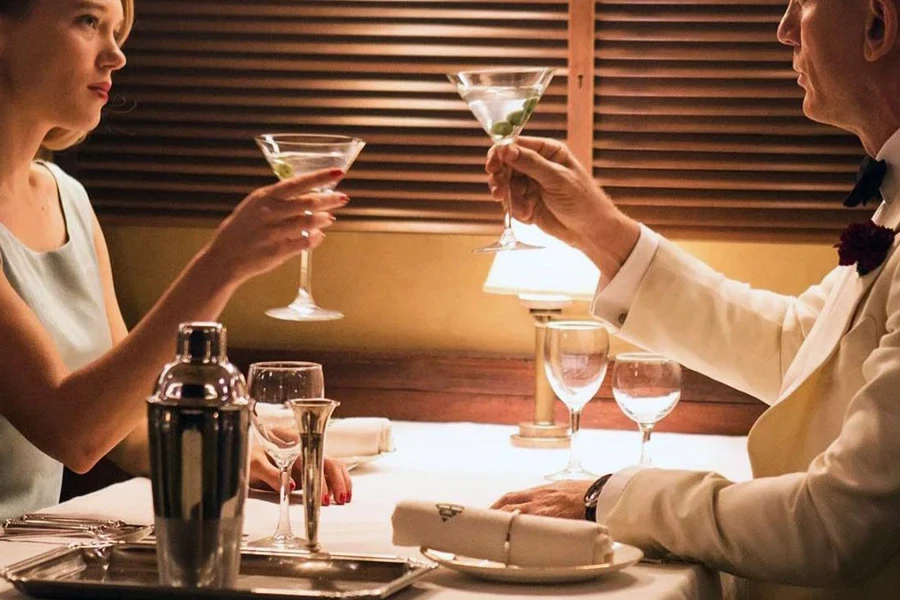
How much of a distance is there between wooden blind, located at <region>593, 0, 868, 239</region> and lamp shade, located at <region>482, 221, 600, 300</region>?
1.41 ft

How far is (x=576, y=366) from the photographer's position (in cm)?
254

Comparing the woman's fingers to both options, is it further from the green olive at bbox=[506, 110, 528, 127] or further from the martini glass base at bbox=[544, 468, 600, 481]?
the green olive at bbox=[506, 110, 528, 127]

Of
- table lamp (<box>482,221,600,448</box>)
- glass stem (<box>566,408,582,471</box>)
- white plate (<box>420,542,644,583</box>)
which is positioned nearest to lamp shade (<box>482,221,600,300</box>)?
table lamp (<box>482,221,600,448</box>)

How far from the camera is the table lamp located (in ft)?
10.6

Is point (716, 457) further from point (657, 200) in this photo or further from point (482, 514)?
point (482, 514)

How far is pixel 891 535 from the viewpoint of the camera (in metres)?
1.69

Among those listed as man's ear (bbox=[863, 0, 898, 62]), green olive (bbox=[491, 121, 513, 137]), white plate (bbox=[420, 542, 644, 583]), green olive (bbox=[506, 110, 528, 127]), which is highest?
man's ear (bbox=[863, 0, 898, 62])

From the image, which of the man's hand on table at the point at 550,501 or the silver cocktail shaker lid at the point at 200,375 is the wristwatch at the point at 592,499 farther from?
the silver cocktail shaker lid at the point at 200,375

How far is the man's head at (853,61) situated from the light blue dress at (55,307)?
144 centimetres

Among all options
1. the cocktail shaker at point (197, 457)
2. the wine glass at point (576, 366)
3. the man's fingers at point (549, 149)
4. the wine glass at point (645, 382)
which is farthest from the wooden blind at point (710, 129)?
the cocktail shaker at point (197, 457)

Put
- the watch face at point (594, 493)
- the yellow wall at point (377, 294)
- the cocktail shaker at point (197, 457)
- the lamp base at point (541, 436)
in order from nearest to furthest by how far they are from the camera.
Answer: the cocktail shaker at point (197, 457) → the watch face at point (594, 493) → the lamp base at point (541, 436) → the yellow wall at point (377, 294)

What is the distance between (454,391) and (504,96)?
1295 millimetres

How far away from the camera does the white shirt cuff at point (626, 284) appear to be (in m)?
2.59

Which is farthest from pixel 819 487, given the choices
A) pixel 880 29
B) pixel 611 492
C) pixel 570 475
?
pixel 570 475
